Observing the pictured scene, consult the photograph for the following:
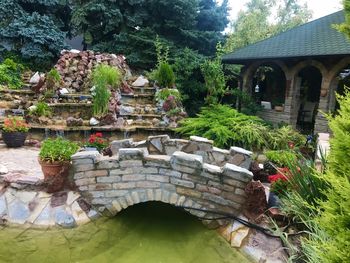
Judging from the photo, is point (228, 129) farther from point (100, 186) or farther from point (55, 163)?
point (55, 163)

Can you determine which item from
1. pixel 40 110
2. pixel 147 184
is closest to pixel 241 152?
pixel 147 184

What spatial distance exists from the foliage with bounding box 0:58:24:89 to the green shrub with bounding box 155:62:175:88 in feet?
15.0

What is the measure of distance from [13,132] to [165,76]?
457 centimetres

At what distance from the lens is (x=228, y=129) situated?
681 cm

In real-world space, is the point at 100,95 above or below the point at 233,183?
above

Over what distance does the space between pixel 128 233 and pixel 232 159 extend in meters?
1.99

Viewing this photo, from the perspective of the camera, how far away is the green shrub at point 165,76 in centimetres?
873

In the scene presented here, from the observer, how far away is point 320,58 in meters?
8.71

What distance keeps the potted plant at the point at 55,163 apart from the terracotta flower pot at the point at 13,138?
2.49 m

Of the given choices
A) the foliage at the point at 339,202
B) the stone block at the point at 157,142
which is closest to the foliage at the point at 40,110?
the stone block at the point at 157,142

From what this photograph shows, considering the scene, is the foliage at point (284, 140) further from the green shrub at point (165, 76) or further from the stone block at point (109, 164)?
the stone block at point (109, 164)

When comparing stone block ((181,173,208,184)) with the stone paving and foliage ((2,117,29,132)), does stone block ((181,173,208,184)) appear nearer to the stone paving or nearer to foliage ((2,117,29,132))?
the stone paving

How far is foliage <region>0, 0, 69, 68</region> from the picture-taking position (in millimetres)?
11141

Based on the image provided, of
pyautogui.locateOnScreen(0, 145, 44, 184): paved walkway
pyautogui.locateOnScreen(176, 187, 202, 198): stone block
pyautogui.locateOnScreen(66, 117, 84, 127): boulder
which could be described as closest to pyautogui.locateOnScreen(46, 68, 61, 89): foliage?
pyautogui.locateOnScreen(66, 117, 84, 127): boulder
